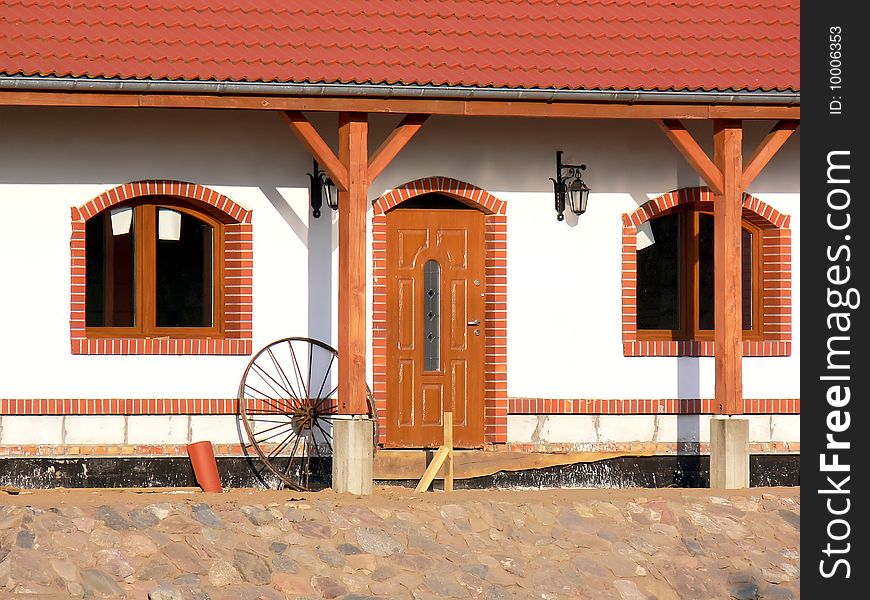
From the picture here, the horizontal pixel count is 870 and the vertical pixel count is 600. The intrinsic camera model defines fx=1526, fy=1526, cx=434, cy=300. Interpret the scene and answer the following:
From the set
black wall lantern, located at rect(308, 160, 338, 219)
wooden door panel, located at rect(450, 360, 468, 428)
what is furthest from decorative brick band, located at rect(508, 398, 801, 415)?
black wall lantern, located at rect(308, 160, 338, 219)

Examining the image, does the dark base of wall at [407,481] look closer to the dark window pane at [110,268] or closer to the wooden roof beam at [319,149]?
the dark window pane at [110,268]

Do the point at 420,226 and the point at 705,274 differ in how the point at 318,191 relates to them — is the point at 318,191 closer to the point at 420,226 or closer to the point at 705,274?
the point at 420,226

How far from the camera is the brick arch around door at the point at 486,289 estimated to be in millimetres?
13227

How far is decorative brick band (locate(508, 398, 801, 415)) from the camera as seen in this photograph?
13.4 m

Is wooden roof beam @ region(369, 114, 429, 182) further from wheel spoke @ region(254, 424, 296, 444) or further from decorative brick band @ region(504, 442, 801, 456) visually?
decorative brick band @ region(504, 442, 801, 456)

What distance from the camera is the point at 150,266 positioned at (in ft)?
43.1

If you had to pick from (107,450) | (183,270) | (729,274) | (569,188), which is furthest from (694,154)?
(107,450)

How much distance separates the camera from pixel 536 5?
13.4 meters

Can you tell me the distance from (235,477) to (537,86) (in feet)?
13.6

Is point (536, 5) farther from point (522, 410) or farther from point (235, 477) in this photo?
point (235, 477)

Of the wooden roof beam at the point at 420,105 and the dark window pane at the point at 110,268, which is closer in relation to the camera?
the wooden roof beam at the point at 420,105

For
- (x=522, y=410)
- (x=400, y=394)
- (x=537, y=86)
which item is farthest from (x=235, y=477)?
(x=537, y=86)

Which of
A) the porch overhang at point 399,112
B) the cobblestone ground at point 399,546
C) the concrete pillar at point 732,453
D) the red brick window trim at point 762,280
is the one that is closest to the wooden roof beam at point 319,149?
the porch overhang at point 399,112
